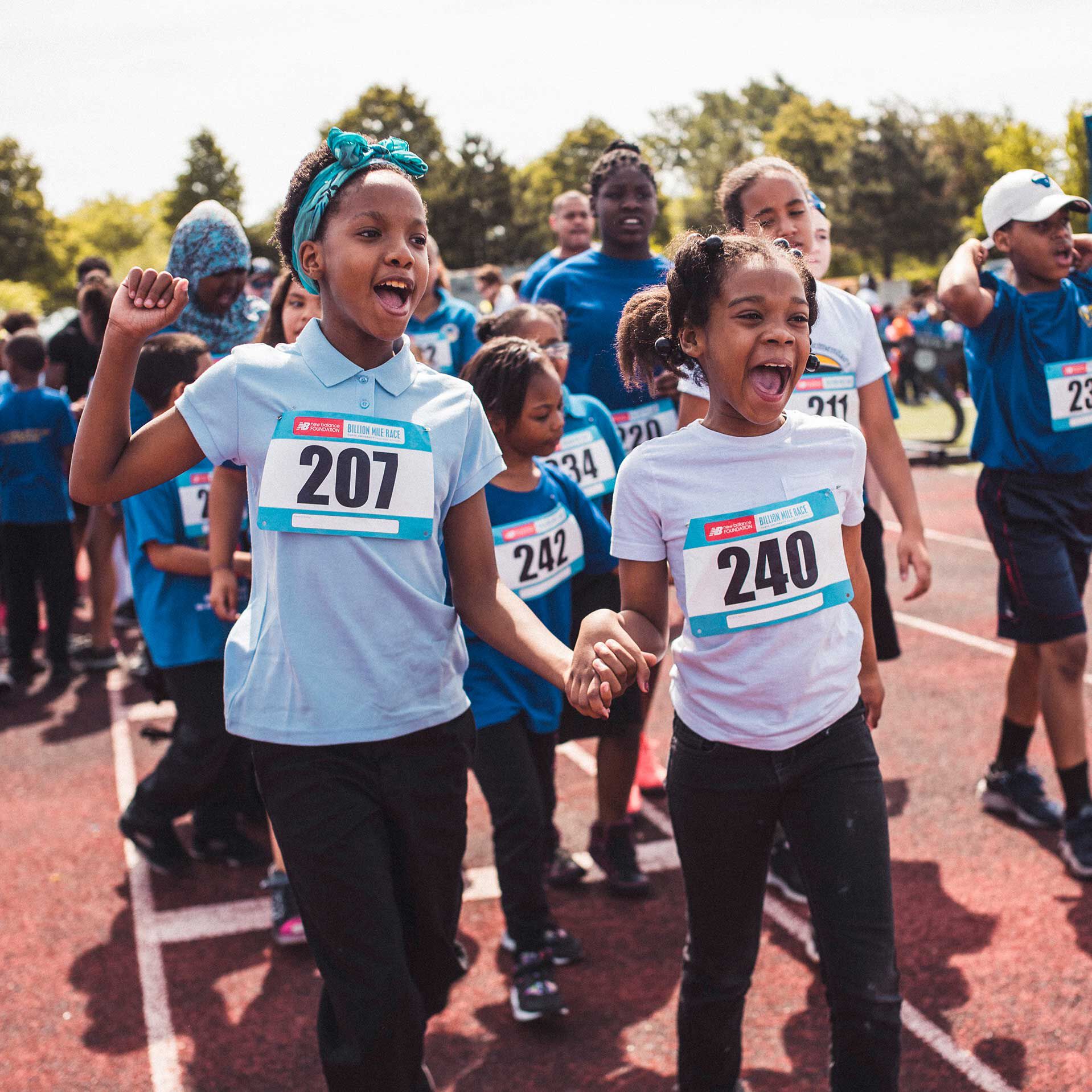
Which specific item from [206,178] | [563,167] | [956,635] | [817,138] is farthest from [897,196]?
[956,635]

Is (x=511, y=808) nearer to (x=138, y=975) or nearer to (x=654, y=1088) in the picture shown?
(x=654, y=1088)

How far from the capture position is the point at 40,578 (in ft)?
25.8

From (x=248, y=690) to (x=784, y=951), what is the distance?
2272 millimetres

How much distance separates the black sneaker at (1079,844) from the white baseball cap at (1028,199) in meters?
2.10

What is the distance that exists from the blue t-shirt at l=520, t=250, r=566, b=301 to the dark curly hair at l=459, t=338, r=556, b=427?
156 centimetres

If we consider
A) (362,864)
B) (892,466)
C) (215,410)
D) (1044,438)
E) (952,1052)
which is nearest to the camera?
(215,410)

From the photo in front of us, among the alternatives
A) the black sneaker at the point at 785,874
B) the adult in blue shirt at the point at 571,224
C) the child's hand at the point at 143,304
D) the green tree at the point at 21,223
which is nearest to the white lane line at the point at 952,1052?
the black sneaker at the point at 785,874

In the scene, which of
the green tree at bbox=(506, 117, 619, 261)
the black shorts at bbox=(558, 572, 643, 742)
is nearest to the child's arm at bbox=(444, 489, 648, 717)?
the black shorts at bbox=(558, 572, 643, 742)

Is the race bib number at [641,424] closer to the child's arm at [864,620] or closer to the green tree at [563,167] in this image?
the child's arm at [864,620]

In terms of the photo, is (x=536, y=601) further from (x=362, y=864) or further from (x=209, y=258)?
(x=209, y=258)

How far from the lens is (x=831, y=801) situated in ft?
8.23

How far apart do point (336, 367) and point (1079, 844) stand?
3.29 meters

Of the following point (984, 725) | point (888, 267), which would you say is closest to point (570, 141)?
point (888, 267)

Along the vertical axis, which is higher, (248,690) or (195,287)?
(195,287)
